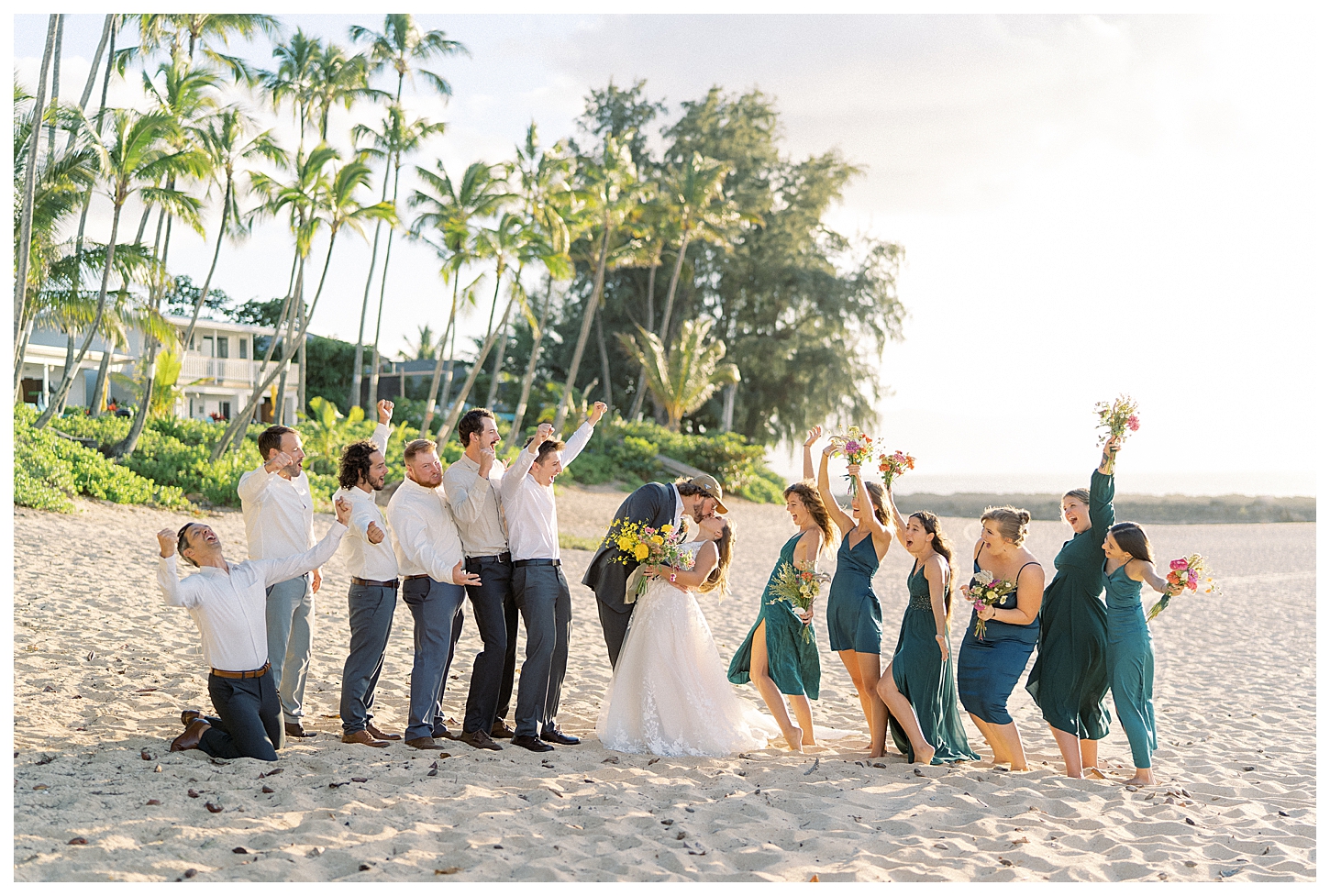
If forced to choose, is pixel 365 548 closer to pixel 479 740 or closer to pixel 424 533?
pixel 424 533

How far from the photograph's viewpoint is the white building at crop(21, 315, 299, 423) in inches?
1265

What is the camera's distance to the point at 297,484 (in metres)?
5.86

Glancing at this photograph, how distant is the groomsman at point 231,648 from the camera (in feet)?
16.5

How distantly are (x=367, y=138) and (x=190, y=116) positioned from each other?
7682mm

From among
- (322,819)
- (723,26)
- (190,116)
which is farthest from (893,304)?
(322,819)

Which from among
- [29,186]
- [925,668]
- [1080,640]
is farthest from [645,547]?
[29,186]

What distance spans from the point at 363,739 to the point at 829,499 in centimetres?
301

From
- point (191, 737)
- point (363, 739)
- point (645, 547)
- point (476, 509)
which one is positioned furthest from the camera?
point (645, 547)

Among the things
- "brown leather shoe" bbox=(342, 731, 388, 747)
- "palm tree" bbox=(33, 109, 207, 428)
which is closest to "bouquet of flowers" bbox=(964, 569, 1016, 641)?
"brown leather shoe" bbox=(342, 731, 388, 747)

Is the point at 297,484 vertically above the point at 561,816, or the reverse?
the point at 297,484

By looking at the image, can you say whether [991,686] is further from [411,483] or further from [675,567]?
[411,483]

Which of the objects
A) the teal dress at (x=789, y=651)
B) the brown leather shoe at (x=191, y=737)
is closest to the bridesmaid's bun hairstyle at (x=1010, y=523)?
the teal dress at (x=789, y=651)

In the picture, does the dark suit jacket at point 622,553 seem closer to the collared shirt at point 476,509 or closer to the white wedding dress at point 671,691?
the white wedding dress at point 671,691

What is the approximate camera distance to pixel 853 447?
598 centimetres
